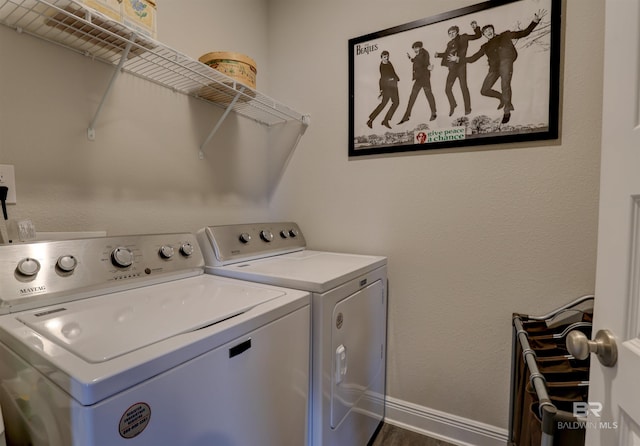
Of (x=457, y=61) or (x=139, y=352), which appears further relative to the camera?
(x=457, y=61)

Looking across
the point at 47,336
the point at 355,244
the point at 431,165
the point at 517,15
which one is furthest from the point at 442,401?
the point at 517,15

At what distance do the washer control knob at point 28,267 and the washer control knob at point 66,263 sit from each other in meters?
0.05

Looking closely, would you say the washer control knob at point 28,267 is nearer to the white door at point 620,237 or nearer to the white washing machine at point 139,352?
the white washing machine at point 139,352

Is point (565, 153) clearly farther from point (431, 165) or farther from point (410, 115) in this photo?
point (410, 115)

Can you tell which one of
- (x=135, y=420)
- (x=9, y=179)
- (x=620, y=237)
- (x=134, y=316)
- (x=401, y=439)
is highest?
(x=9, y=179)

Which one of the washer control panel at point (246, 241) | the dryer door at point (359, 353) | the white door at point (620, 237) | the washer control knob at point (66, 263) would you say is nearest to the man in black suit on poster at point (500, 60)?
the white door at point (620, 237)

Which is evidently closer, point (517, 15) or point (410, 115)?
point (517, 15)

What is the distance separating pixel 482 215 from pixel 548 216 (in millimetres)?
256

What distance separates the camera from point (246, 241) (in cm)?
150

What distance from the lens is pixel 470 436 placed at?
1.50 metres

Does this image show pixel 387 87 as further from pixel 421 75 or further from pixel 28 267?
pixel 28 267

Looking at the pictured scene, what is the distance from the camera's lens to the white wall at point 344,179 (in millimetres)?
1133

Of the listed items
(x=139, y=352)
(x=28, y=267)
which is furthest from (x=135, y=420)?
(x=28, y=267)

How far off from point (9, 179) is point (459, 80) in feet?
6.02
